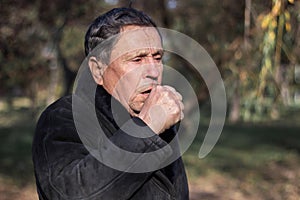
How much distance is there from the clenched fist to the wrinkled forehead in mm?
194

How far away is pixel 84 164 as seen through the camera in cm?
141

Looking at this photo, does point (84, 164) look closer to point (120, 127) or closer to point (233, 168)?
point (120, 127)

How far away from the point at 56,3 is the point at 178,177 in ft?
23.1

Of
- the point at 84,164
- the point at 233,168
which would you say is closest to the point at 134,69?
the point at 84,164

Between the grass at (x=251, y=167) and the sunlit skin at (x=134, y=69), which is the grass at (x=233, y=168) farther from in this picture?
the sunlit skin at (x=134, y=69)

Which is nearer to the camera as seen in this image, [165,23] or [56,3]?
[56,3]

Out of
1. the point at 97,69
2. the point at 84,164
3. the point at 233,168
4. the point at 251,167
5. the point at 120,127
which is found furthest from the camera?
the point at 251,167

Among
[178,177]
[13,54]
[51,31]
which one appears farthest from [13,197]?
[178,177]

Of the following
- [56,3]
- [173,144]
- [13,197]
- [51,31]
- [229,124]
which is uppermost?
[173,144]

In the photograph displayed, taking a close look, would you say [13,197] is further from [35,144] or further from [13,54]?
[35,144]

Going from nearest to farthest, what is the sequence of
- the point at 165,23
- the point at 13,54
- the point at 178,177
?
the point at 178,177, the point at 13,54, the point at 165,23

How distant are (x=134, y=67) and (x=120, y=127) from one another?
0.68 feet

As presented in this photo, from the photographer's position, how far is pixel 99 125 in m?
1.60

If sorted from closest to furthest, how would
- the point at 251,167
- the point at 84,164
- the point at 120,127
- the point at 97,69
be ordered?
the point at 84,164 → the point at 120,127 → the point at 97,69 → the point at 251,167
